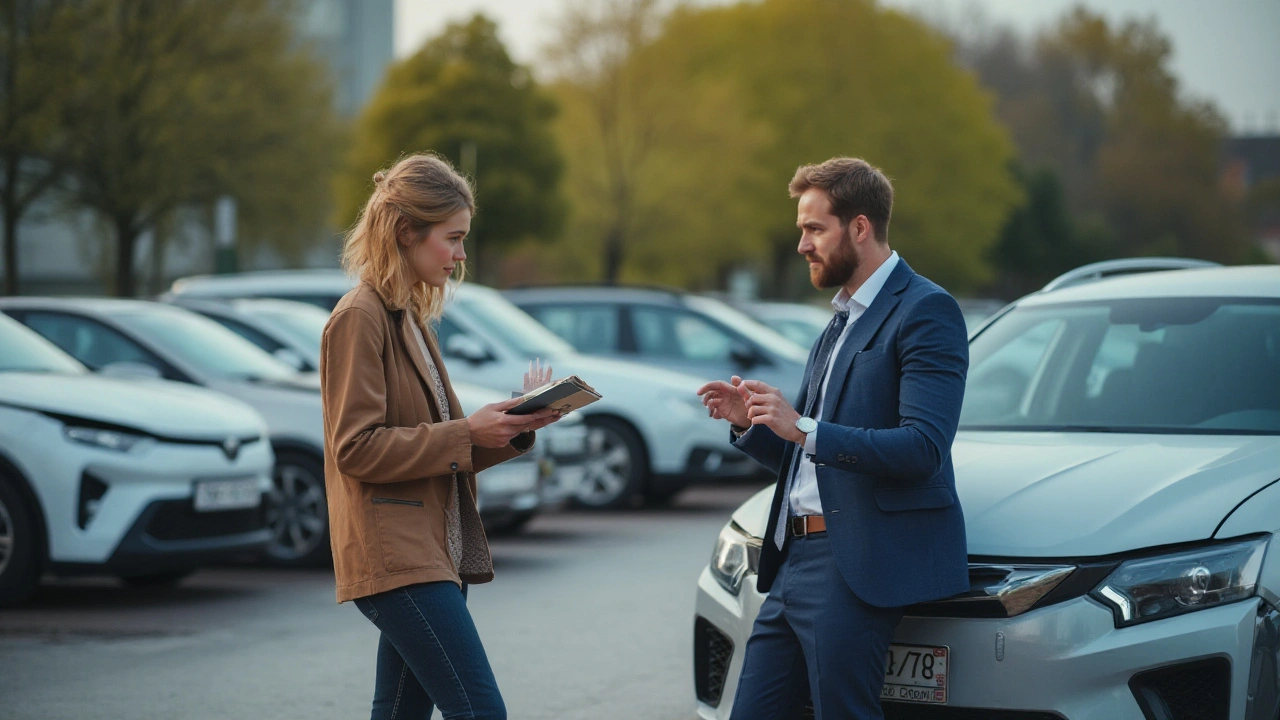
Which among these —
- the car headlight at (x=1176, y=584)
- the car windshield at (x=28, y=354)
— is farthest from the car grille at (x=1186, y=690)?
the car windshield at (x=28, y=354)

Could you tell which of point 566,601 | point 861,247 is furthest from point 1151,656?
point 566,601

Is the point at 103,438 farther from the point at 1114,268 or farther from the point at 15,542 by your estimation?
the point at 1114,268

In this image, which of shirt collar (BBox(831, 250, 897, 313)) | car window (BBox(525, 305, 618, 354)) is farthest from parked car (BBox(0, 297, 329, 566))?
shirt collar (BBox(831, 250, 897, 313))

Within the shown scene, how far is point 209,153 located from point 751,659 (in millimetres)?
28656

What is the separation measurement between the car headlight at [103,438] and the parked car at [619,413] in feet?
15.5

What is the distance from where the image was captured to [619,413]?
1261cm

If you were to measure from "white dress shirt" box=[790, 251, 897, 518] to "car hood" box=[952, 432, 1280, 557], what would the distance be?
0.44 m

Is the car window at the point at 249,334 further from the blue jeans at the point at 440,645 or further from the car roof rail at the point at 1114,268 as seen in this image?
the blue jeans at the point at 440,645

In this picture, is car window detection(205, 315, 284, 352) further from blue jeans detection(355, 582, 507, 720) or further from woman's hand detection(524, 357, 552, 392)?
blue jeans detection(355, 582, 507, 720)

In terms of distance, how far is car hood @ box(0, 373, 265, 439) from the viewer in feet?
25.5

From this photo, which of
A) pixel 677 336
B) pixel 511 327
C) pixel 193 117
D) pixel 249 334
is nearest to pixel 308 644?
pixel 249 334

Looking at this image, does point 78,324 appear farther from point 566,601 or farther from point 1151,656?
point 1151,656

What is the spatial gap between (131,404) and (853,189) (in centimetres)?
534

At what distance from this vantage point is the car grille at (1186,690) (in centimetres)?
360
